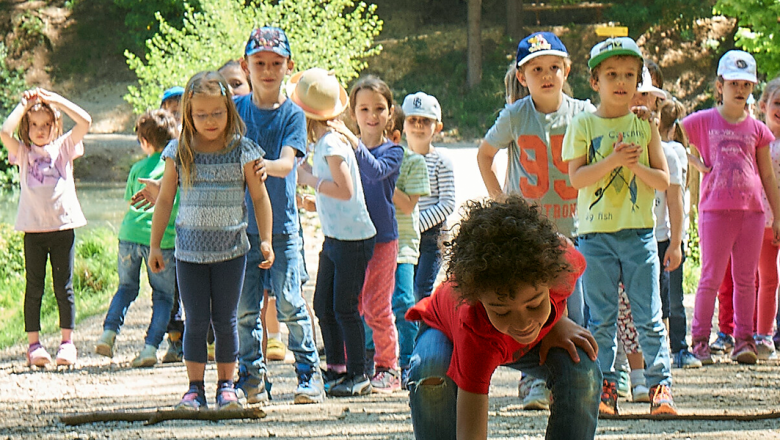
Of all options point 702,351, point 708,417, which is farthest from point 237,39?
point 708,417

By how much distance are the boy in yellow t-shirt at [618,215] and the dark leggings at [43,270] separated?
11.1 ft

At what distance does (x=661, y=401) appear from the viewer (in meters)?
4.33

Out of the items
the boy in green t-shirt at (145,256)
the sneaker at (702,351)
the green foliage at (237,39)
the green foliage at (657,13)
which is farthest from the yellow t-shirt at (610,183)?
the green foliage at (657,13)

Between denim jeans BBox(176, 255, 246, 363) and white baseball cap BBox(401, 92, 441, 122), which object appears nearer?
denim jeans BBox(176, 255, 246, 363)

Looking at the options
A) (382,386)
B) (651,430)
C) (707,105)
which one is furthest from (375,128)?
(707,105)

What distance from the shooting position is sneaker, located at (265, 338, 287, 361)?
20.7ft

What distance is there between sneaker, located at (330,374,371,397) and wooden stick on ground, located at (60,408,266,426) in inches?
31.1

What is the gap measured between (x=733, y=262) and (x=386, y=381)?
2.31 meters

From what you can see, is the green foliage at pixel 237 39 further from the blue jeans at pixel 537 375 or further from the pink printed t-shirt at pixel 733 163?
the blue jeans at pixel 537 375

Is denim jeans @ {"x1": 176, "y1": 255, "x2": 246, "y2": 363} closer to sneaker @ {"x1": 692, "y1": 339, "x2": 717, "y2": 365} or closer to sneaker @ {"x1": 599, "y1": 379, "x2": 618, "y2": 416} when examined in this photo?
sneaker @ {"x1": 599, "y1": 379, "x2": 618, "y2": 416}

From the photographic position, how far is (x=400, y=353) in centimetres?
558

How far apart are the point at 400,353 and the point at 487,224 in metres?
2.88

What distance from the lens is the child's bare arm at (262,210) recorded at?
14.9 ft

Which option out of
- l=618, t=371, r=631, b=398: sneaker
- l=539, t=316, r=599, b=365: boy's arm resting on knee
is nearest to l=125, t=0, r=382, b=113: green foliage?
l=618, t=371, r=631, b=398: sneaker
